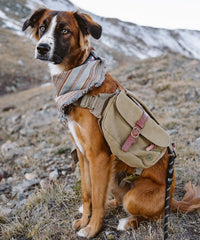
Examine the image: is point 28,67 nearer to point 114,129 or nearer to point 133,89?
point 133,89

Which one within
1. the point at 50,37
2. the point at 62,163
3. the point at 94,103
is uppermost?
the point at 50,37

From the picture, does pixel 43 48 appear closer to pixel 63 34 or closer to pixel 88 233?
pixel 63 34

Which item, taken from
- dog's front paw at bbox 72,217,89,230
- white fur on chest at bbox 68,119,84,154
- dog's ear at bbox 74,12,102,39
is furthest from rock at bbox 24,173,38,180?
dog's ear at bbox 74,12,102,39

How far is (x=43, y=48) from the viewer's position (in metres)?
1.94

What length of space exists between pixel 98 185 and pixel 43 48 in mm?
1292

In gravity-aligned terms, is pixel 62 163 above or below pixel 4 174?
above

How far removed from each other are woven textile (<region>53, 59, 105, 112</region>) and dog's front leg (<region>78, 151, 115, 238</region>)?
513 millimetres

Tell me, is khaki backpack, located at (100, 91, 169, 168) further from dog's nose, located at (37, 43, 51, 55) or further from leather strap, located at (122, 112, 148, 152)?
dog's nose, located at (37, 43, 51, 55)

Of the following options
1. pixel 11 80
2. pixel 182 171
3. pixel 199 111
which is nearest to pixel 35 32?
pixel 182 171

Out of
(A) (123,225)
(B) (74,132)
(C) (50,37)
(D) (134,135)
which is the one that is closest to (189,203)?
(A) (123,225)

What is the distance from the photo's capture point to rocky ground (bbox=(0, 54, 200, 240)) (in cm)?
222

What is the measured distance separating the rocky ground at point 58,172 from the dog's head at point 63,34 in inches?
65.3

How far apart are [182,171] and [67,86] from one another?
2.04 metres

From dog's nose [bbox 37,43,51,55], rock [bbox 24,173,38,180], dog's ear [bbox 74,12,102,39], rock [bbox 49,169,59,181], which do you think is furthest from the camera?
rock [bbox 24,173,38,180]
